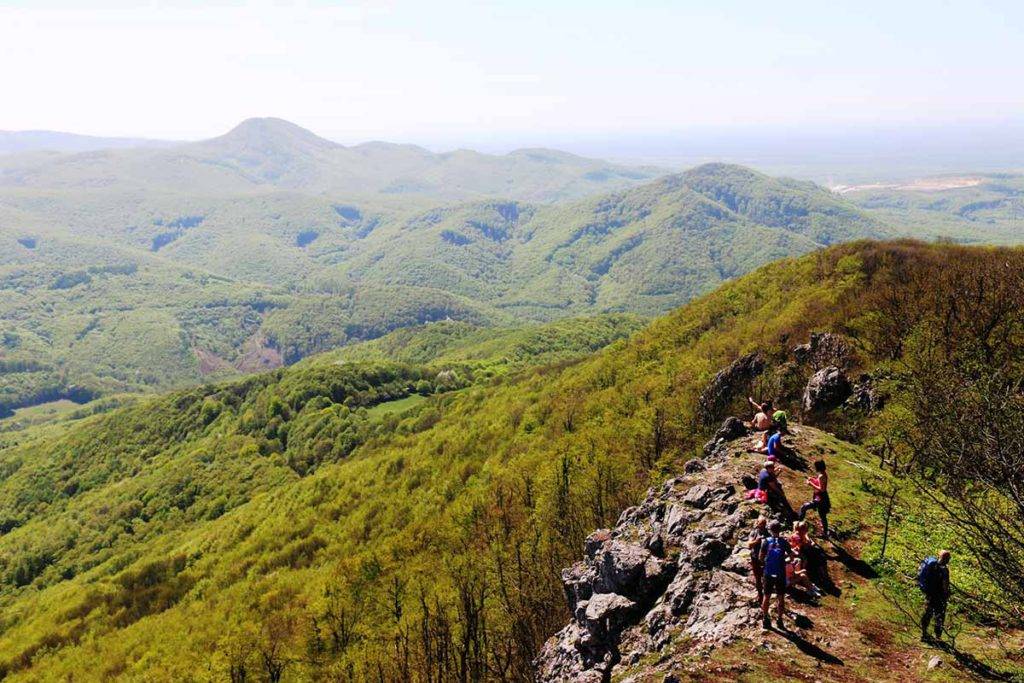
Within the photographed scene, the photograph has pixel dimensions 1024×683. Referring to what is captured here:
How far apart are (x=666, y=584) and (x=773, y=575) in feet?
27.0

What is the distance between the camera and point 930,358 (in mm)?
41188

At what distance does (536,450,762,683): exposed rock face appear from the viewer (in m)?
23.2

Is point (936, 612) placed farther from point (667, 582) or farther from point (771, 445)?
point (771, 445)

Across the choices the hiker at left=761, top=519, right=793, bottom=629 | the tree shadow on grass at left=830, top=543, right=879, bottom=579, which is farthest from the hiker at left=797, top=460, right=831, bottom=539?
the hiker at left=761, top=519, right=793, bottom=629

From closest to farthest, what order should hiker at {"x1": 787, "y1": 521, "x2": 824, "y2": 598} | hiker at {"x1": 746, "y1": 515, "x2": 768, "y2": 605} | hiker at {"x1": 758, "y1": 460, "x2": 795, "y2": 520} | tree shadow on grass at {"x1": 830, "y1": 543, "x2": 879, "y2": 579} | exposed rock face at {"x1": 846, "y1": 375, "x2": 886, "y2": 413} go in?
hiker at {"x1": 746, "y1": 515, "x2": 768, "y2": 605}, hiker at {"x1": 787, "y1": 521, "x2": 824, "y2": 598}, tree shadow on grass at {"x1": 830, "y1": 543, "x2": 879, "y2": 579}, hiker at {"x1": 758, "y1": 460, "x2": 795, "y2": 520}, exposed rock face at {"x1": 846, "y1": 375, "x2": 886, "y2": 413}

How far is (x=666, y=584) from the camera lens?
89.7 feet

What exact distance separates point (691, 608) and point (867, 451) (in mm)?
21519

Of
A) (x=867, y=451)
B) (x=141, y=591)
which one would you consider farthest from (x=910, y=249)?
(x=141, y=591)

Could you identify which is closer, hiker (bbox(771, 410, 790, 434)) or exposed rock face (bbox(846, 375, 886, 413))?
hiker (bbox(771, 410, 790, 434))

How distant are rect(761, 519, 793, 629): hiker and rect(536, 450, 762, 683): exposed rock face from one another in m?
0.80

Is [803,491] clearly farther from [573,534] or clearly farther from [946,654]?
[573,534]

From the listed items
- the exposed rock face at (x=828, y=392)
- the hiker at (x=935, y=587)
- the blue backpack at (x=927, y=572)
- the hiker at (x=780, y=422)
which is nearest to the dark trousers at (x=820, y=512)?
the blue backpack at (x=927, y=572)

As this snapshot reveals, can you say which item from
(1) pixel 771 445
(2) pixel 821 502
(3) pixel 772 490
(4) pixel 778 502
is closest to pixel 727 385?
(1) pixel 771 445

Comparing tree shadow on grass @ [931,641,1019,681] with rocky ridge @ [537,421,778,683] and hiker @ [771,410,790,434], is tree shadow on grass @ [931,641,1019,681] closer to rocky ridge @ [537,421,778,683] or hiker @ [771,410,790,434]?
rocky ridge @ [537,421,778,683]
